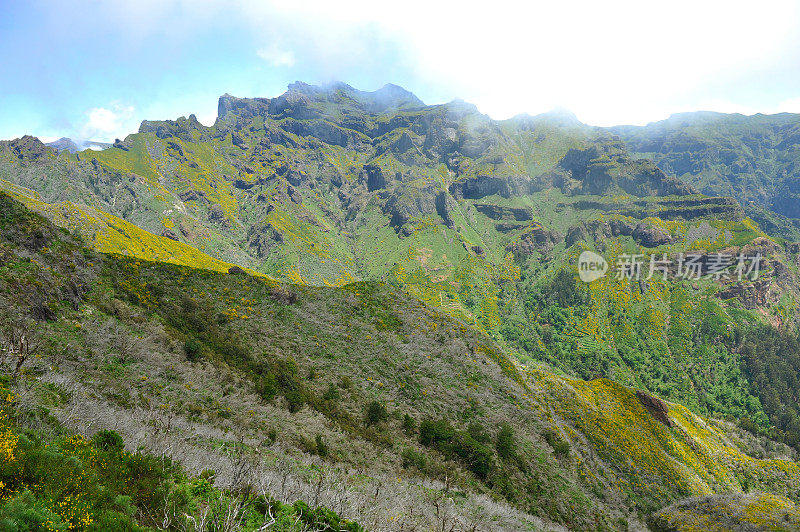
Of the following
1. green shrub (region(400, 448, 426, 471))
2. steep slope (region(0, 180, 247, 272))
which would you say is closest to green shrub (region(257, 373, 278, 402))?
green shrub (region(400, 448, 426, 471))

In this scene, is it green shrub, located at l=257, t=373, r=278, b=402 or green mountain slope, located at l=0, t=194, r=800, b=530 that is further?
green shrub, located at l=257, t=373, r=278, b=402

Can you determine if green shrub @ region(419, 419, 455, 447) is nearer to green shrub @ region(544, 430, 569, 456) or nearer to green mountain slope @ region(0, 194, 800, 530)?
green mountain slope @ region(0, 194, 800, 530)

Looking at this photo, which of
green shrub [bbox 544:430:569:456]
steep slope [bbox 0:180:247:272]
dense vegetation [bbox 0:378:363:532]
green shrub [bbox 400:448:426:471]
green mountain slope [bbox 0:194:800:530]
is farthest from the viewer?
steep slope [bbox 0:180:247:272]

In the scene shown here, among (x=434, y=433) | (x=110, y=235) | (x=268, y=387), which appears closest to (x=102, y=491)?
(x=268, y=387)

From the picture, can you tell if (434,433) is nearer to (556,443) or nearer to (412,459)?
(412,459)

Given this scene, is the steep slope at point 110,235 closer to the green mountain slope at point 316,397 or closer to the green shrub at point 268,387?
the green mountain slope at point 316,397

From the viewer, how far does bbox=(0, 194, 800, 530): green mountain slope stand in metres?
16.6

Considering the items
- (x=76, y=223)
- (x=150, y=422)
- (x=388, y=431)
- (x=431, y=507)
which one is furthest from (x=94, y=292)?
(x=76, y=223)

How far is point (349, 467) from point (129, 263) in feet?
105

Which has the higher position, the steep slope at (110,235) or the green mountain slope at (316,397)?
the steep slope at (110,235)

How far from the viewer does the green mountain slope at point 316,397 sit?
16.6 meters

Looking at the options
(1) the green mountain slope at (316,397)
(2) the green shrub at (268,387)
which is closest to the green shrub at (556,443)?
(1) the green mountain slope at (316,397)

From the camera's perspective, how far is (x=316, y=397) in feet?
99.5

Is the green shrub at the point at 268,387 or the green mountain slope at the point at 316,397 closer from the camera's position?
the green mountain slope at the point at 316,397
